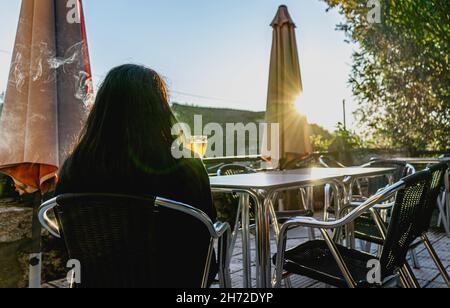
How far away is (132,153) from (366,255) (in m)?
1.24

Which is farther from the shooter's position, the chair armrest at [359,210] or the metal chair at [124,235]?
the chair armrest at [359,210]

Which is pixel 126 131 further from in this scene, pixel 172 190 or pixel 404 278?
pixel 404 278

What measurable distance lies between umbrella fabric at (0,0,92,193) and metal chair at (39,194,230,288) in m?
0.83

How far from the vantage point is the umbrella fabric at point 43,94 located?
2.05 m

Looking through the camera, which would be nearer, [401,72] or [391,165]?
[391,165]

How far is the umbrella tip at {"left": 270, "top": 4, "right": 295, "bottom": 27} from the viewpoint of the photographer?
16.1 feet

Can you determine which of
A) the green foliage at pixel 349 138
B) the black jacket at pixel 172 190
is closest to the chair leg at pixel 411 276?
the black jacket at pixel 172 190

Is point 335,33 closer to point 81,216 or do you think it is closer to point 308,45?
point 308,45

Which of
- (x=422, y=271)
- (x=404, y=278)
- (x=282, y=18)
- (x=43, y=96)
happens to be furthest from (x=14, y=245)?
(x=282, y=18)

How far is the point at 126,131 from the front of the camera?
126 centimetres

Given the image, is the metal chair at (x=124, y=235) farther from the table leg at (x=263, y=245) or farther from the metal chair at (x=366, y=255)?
the table leg at (x=263, y=245)

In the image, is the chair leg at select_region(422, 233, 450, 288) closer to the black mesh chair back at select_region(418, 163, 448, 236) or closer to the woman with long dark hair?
the black mesh chair back at select_region(418, 163, 448, 236)

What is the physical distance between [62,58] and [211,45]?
10.8ft
